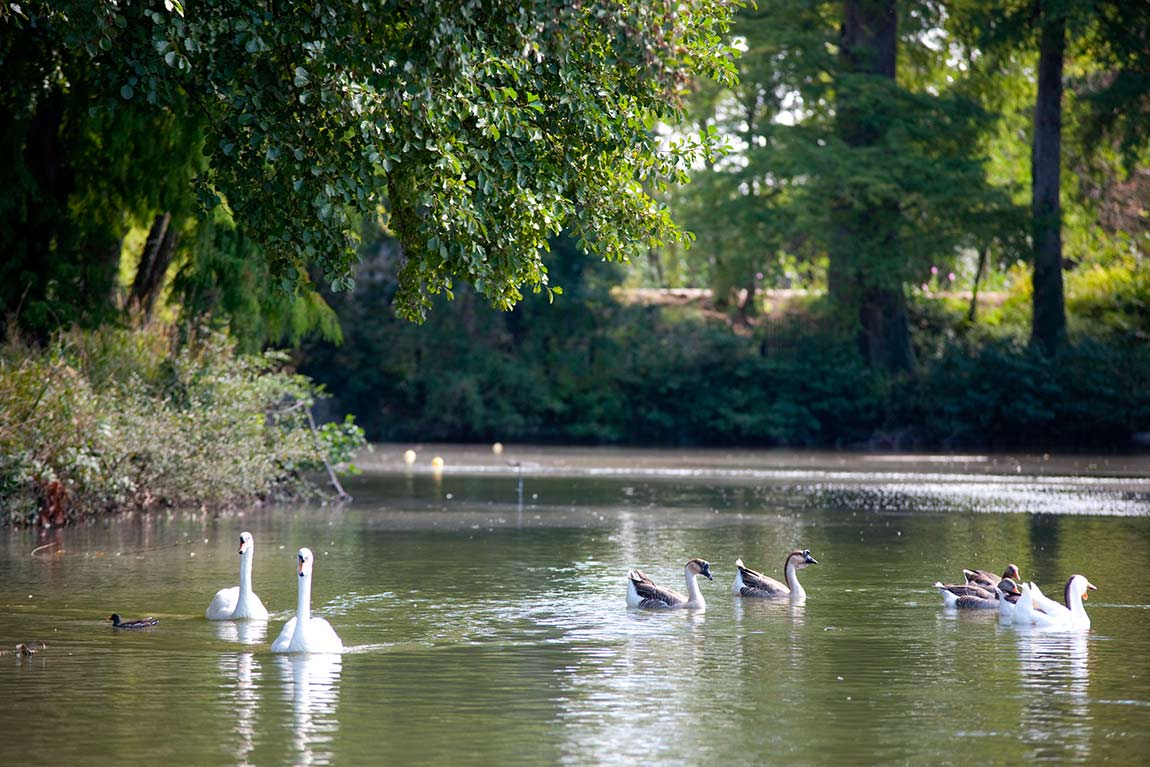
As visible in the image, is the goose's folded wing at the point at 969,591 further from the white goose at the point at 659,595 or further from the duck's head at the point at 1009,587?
the white goose at the point at 659,595

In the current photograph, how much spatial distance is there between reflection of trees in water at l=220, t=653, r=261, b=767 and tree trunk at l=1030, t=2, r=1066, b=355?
4234 cm

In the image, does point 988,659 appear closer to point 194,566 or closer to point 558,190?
point 558,190

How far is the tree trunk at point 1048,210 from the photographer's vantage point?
50625 millimetres

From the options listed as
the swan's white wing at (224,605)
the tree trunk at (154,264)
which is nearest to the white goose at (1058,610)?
the swan's white wing at (224,605)

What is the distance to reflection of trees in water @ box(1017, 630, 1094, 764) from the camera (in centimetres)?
931

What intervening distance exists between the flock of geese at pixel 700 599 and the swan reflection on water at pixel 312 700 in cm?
24

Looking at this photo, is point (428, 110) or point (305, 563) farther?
point (428, 110)

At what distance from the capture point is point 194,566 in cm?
1812

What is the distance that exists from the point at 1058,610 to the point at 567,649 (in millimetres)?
4276

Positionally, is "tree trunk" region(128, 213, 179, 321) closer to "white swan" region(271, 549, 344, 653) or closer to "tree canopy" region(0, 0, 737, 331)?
"tree canopy" region(0, 0, 737, 331)

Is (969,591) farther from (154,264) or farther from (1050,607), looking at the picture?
(154,264)

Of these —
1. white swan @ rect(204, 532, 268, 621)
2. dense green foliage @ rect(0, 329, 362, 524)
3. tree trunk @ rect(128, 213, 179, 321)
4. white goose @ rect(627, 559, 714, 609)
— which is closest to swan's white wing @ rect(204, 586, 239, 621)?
white swan @ rect(204, 532, 268, 621)

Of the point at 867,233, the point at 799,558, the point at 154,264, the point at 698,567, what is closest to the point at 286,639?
the point at 698,567

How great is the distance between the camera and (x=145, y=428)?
77.5 feet
